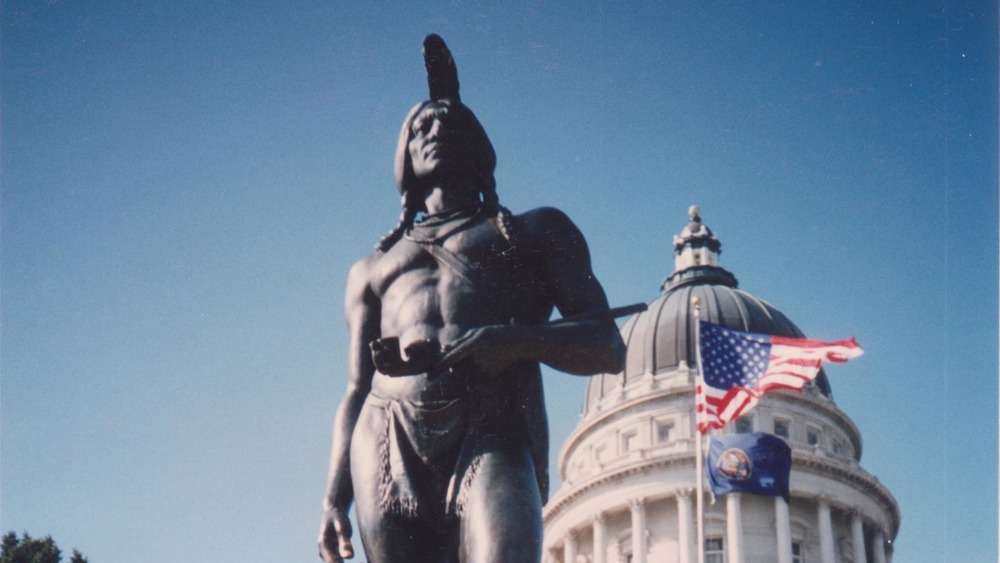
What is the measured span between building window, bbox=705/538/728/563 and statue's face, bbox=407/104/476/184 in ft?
202

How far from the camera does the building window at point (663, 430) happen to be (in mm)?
69812

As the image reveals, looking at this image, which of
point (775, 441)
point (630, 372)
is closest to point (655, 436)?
point (630, 372)

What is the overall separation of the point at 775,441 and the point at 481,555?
155ft

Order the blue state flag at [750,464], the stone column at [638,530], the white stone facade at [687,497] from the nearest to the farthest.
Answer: the blue state flag at [750,464] < the white stone facade at [687,497] < the stone column at [638,530]

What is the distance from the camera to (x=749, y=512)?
65875mm

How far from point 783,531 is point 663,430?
9302 millimetres

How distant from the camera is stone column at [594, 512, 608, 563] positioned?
6781 centimetres

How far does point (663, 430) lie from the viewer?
70188mm

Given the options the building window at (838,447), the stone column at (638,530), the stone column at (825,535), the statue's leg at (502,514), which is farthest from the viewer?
the building window at (838,447)

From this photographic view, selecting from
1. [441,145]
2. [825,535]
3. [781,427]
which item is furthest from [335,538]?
[781,427]

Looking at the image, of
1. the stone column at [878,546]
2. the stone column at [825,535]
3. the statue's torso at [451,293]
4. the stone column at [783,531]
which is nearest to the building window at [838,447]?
the stone column at [878,546]

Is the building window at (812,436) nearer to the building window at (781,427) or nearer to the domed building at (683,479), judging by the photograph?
the domed building at (683,479)

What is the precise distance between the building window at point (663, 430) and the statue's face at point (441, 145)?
6567 cm

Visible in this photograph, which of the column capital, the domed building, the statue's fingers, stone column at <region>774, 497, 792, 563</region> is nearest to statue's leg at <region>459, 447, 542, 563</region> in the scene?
the statue's fingers
